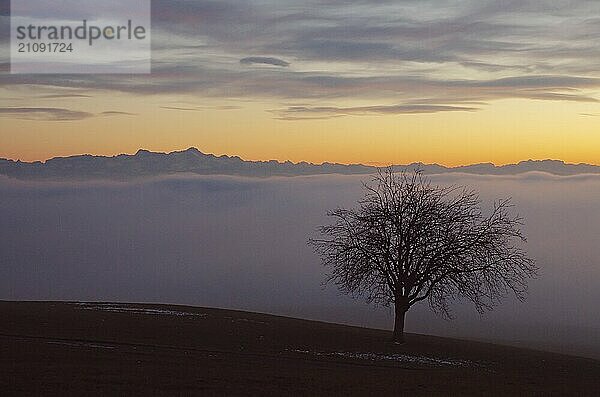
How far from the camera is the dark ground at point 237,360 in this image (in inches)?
1064

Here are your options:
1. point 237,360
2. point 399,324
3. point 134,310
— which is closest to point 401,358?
point 399,324

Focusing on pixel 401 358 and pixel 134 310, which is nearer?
pixel 401 358

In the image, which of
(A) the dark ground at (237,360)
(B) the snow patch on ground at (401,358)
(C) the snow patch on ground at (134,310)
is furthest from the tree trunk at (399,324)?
(C) the snow patch on ground at (134,310)

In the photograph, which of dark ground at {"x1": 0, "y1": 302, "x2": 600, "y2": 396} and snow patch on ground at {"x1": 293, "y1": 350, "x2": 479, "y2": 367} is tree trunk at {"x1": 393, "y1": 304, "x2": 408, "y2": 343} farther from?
snow patch on ground at {"x1": 293, "y1": 350, "x2": 479, "y2": 367}

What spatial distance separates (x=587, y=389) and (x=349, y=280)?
1462 centimetres

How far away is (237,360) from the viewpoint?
34062 millimetres

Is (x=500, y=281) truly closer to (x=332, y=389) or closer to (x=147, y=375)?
(x=332, y=389)

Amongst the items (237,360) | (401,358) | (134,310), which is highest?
(134,310)

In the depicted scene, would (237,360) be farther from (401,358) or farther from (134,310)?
(134,310)

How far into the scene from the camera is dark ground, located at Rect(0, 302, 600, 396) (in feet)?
88.6

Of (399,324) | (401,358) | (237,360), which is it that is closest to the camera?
(237,360)

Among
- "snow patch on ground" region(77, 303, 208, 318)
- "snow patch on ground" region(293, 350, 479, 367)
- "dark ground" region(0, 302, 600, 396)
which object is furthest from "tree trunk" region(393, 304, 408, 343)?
"snow patch on ground" region(77, 303, 208, 318)

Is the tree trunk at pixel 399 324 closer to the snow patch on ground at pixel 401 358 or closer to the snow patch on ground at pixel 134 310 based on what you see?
the snow patch on ground at pixel 401 358

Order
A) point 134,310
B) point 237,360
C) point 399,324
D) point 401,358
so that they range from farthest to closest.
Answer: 1. point 134,310
2. point 399,324
3. point 401,358
4. point 237,360
